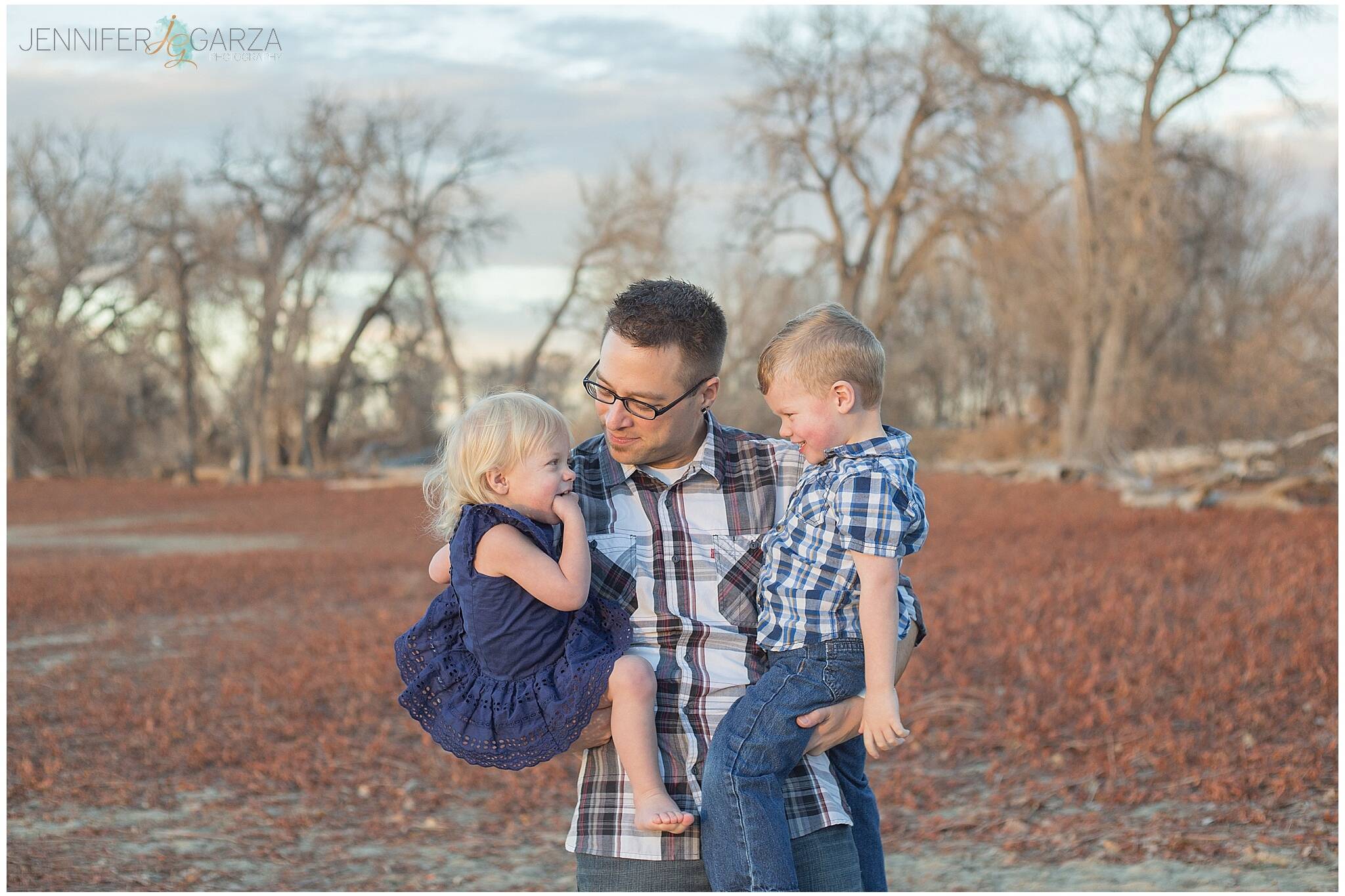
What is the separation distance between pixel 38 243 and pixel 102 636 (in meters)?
34.3

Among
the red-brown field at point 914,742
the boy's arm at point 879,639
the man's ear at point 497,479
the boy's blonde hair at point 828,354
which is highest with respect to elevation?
the boy's blonde hair at point 828,354

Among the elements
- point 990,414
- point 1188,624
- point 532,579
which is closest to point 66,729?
point 532,579

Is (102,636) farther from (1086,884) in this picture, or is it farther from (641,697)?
(641,697)

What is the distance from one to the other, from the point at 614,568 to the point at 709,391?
50 centimetres

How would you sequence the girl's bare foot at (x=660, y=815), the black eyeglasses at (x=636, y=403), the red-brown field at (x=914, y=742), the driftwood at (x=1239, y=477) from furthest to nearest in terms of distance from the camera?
the driftwood at (x=1239, y=477), the red-brown field at (x=914, y=742), the black eyeglasses at (x=636, y=403), the girl's bare foot at (x=660, y=815)

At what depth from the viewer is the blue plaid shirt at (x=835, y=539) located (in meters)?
2.73

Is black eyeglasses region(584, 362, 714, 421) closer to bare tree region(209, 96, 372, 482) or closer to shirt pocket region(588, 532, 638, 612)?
shirt pocket region(588, 532, 638, 612)

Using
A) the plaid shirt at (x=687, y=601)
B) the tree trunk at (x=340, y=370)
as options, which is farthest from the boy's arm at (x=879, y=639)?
the tree trunk at (x=340, y=370)

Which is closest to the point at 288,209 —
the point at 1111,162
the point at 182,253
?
the point at 182,253

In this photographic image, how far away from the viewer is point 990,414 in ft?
154

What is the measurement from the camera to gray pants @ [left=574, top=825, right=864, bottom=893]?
2.79 metres

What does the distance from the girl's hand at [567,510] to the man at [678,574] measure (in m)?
0.15

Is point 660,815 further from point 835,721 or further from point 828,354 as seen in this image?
point 828,354

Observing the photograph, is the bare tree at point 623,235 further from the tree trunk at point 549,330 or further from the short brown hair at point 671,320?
the short brown hair at point 671,320
